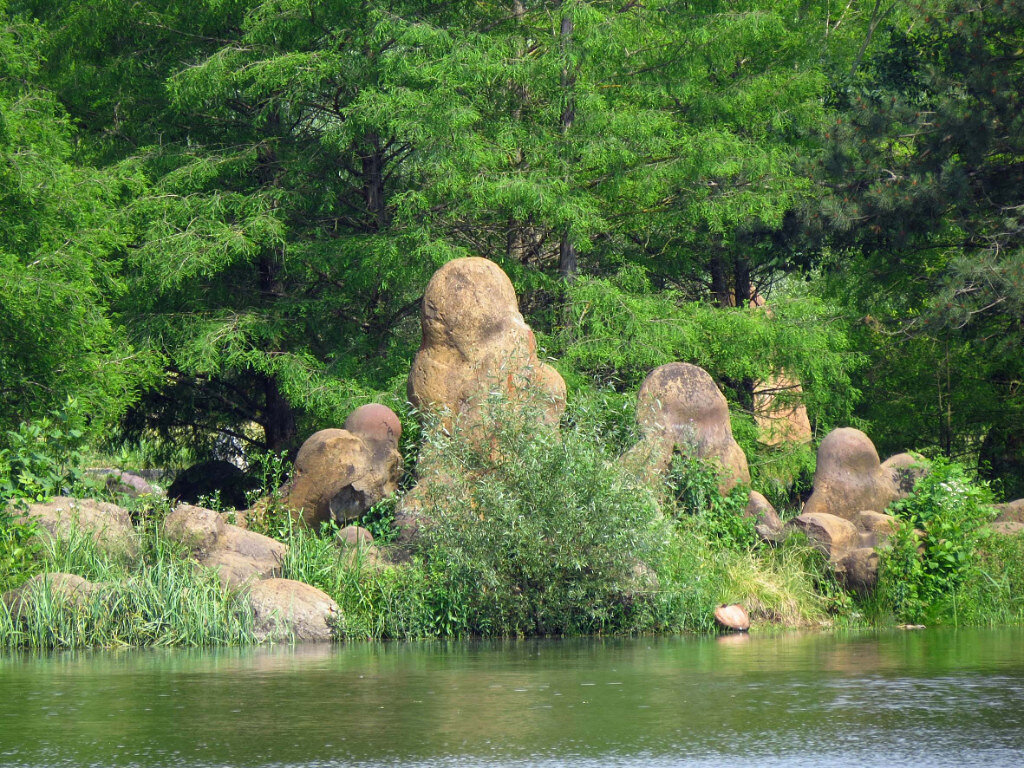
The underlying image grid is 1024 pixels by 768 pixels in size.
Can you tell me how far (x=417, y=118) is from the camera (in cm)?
2127

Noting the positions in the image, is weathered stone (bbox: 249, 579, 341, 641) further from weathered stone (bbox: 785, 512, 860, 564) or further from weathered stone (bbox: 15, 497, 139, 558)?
weathered stone (bbox: 785, 512, 860, 564)

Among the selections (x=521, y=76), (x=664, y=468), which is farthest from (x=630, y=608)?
(x=521, y=76)

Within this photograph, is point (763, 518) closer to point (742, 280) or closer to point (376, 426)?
point (376, 426)

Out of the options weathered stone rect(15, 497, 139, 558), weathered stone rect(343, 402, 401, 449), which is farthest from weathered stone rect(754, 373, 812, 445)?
weathered stone rect(15, 497, 139, 558)

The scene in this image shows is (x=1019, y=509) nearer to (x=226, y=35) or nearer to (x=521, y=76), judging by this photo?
(x=521, y=76)

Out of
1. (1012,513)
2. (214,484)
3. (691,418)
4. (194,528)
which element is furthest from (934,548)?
(214,484)

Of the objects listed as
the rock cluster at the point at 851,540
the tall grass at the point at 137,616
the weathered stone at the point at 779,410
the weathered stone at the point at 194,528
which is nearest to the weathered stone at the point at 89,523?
the weathered stone at the point at 194,528

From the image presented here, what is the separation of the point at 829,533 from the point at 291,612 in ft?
22.8

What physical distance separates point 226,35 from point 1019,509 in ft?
53.7

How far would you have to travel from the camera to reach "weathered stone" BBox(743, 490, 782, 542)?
17438mm

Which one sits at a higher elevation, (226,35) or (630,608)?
(226,35)

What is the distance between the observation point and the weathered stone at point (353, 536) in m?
15.9

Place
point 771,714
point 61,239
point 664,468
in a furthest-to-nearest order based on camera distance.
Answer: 1. point 61,239
2. point 664,468
3. point 771,714

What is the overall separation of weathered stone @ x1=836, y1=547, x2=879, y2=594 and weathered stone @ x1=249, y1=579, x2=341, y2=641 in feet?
21.1
